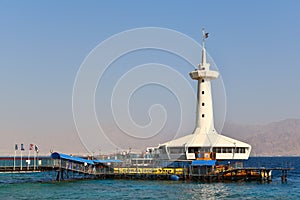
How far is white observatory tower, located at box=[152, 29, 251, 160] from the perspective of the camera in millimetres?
78188

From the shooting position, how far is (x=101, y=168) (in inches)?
3233

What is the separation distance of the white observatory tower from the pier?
203 centimetres

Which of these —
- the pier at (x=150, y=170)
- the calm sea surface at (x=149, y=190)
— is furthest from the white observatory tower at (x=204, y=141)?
the calm sea surface at (x=149, y=190)

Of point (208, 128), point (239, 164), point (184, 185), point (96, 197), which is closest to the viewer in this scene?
point (96, 197)

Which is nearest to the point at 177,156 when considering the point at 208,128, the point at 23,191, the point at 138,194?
the point at 208,128

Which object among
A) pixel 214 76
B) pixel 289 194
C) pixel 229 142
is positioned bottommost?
pixel 289 194

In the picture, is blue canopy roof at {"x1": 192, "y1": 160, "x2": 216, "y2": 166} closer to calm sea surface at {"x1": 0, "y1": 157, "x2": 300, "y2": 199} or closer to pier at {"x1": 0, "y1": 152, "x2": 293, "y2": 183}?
pier at {"x1": 0, "y1": 152, "x2": 293, "y2": 183}

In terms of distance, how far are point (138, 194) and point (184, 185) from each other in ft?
36.9

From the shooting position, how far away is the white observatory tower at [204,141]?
7819 cm

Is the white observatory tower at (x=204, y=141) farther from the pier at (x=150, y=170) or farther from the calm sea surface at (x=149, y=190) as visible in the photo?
the calm sea surface at (x=149, y=190)

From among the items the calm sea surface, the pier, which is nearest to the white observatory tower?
the pier

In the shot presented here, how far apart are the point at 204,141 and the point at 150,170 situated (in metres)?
10.3

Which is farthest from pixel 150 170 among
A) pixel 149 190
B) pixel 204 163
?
pixel 149 190

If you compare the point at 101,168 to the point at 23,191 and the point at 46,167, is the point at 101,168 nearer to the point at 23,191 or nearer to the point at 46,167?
the point at 46,167
